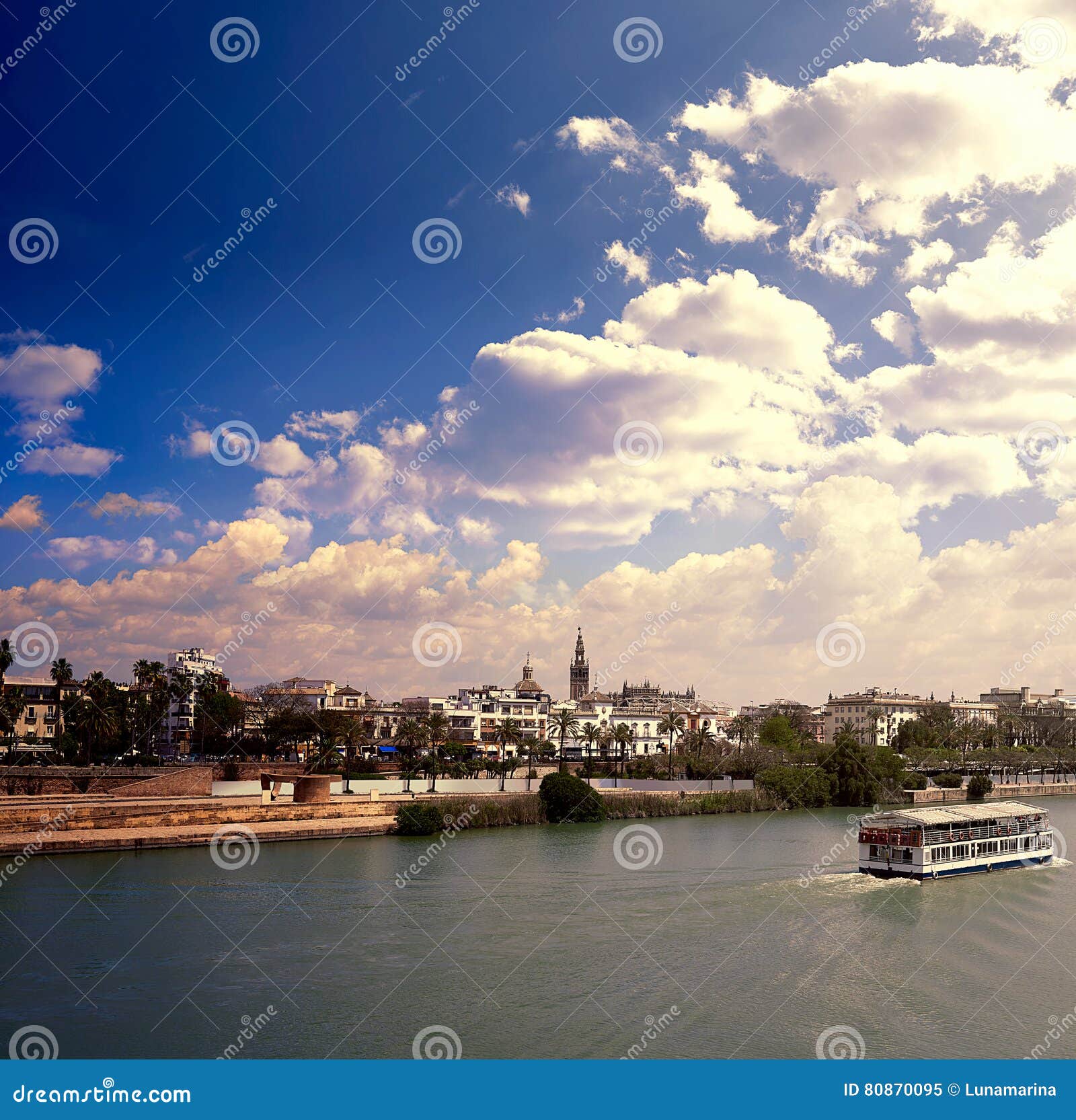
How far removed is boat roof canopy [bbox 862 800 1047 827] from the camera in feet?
128

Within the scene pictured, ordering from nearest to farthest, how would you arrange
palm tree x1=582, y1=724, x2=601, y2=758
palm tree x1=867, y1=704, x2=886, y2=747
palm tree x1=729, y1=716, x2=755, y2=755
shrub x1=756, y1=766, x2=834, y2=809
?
1. shrub x1=756, y1=766, x2=834, y2=809
2. palm tree x1=582, y1=724, x2=601, y2=758
3. palm tree x1=729, y1=716, x2=755, y2=755
4. palm tree x1=867, y1=704, x2=886, y2=747

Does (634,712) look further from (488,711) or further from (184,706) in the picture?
(184,706)

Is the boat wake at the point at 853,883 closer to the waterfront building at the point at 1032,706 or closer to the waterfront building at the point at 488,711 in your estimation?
the waterfront building at the point at 488,711

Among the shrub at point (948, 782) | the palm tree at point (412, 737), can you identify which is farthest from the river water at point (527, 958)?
the shrub at point (948, 782)

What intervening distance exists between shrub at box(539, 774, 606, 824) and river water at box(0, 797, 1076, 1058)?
1461cm

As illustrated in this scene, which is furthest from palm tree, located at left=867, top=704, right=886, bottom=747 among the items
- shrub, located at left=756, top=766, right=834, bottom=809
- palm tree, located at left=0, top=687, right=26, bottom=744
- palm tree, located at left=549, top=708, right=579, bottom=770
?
palm tree, located at left=0, top=687, right=26, bottom=744

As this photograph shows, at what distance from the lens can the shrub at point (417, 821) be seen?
46.9 m

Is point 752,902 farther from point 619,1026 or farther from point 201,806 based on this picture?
point 201,806

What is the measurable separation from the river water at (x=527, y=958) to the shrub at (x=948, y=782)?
4510 centimetres

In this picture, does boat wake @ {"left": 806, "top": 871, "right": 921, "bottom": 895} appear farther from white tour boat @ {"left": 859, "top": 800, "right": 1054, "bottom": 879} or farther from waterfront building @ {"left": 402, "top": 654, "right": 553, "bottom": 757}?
waterfront building @ {"left": 402, "top": 654, "right": 553, "bottom": 757}

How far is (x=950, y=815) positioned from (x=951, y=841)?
1.49 meters

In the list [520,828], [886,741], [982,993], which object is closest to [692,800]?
[520,828]

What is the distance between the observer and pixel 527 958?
24.6 m

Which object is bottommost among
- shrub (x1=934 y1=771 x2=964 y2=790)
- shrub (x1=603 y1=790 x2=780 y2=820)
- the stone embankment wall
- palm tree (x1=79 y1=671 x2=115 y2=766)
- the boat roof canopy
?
the stone embankment wall
